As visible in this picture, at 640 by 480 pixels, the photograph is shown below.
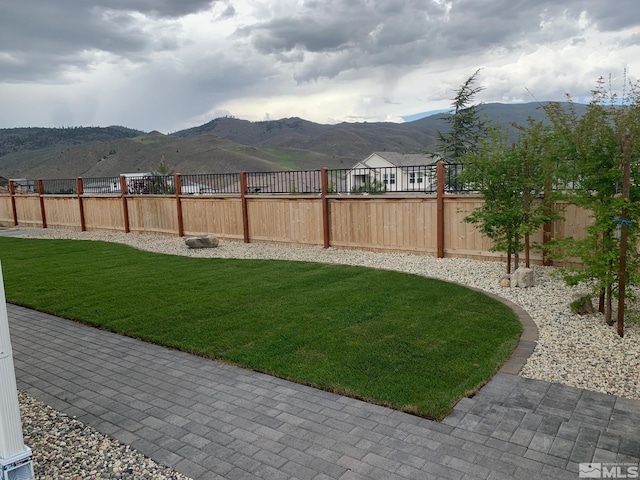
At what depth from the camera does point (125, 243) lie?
15.2m

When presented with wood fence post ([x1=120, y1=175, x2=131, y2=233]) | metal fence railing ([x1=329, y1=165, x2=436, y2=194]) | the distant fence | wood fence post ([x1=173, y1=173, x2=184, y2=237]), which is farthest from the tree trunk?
wood fence post ([x1=120, y1=175, x2=131, y2=233])

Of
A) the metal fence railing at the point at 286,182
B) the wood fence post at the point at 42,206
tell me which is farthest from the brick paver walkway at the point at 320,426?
the wood fence post at the point at 42,206

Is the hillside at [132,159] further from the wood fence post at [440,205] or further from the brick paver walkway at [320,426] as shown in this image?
the brick paver walkway at [320,426]

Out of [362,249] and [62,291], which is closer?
[62,291]

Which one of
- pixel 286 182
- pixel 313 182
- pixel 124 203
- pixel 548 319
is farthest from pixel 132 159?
pixel 548 319

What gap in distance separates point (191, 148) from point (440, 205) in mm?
76960

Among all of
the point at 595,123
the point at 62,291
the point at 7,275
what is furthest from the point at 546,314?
the point at 7,275

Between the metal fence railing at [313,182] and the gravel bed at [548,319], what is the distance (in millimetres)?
1486

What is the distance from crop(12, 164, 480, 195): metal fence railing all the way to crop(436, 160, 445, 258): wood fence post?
0.43 feet

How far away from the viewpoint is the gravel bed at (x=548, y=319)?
4516 mm

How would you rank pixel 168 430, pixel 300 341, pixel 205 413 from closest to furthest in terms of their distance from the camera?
1. pixel 168 430
2. pixel 205 413
3. pixel 300 341

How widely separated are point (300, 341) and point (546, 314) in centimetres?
320

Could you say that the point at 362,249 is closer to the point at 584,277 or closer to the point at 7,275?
the point at 584,277
